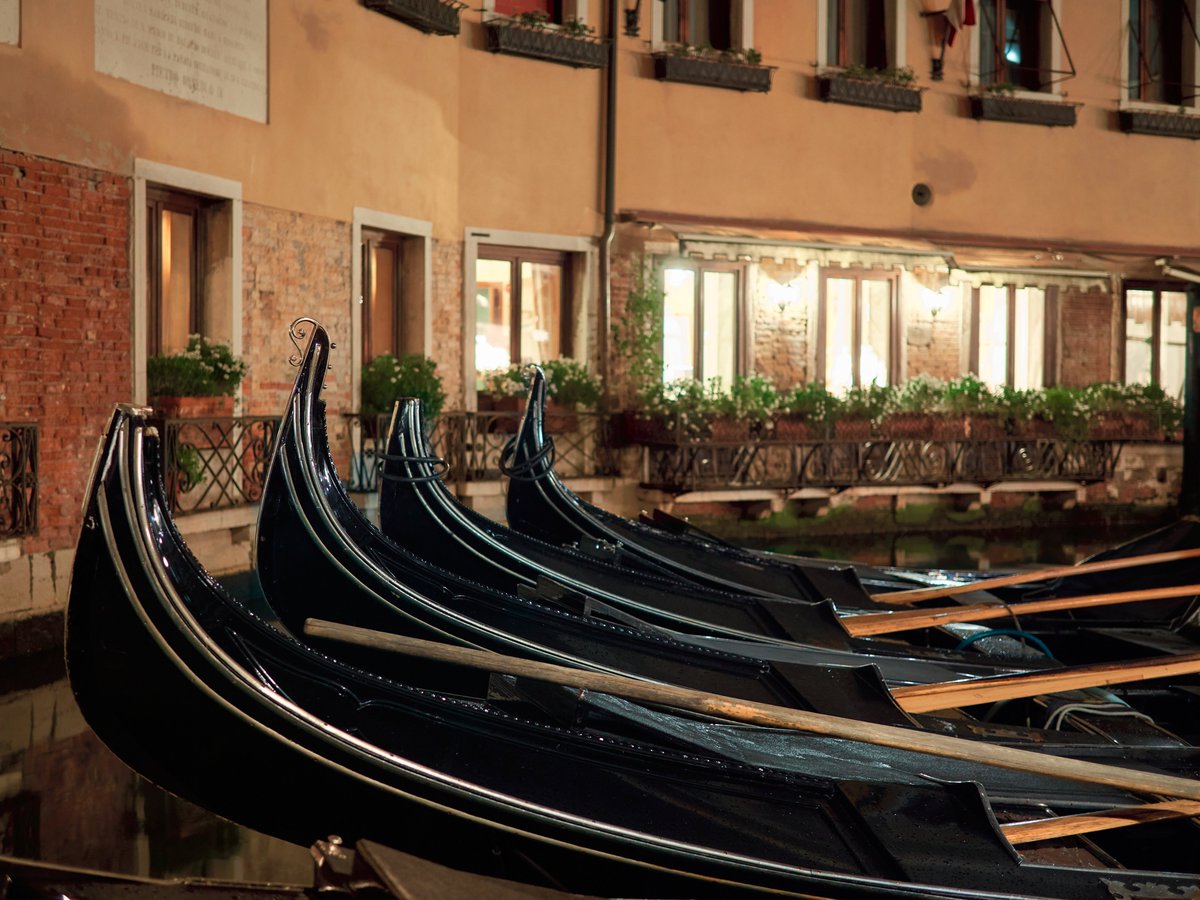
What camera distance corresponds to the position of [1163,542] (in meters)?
5.69

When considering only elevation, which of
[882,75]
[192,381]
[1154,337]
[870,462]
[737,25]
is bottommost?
[870,462]

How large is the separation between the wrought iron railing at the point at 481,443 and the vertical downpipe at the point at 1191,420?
13.0ft

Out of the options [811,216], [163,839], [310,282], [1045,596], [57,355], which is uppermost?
[811,216]

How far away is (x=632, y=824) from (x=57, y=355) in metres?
4.18

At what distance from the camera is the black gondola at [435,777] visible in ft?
7.58

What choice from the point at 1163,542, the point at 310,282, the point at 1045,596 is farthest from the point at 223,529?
the point at 1163,542

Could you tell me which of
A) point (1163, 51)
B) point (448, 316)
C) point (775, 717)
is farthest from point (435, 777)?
point (1163, 51)

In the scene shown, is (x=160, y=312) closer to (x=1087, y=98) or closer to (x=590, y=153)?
(x=590, y=153)

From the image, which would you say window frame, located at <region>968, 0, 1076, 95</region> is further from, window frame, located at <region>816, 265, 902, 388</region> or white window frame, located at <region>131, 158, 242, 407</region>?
white window frame, located at <region>131, 158, 242, 407</region>

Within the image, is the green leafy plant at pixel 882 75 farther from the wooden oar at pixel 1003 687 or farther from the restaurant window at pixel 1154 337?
the wooden oar at pixel 1003 687

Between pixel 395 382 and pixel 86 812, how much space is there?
391 centimetres

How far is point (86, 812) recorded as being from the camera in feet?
13.5

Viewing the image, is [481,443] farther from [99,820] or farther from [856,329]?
[99,820]

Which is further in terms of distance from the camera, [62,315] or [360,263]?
[360,263]
